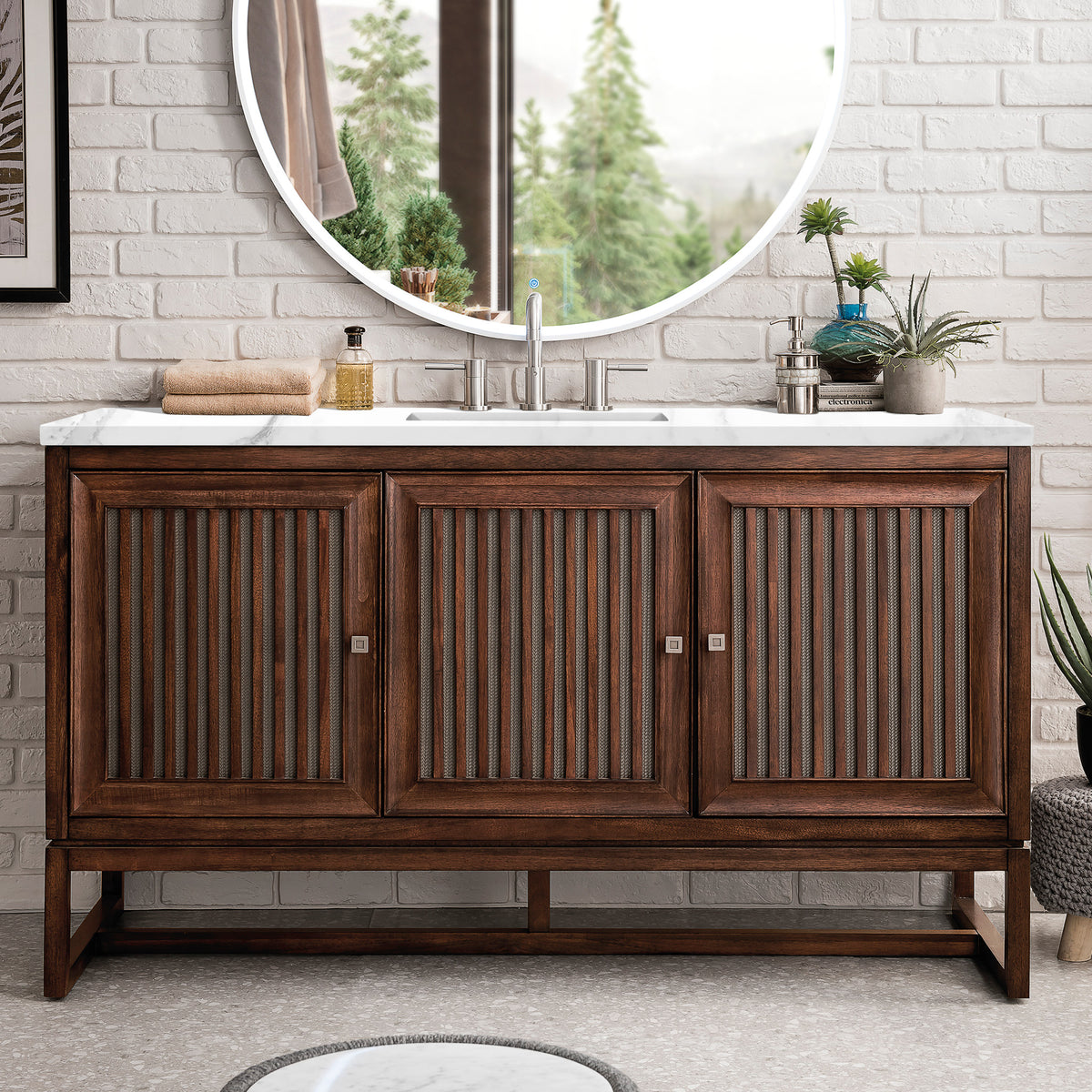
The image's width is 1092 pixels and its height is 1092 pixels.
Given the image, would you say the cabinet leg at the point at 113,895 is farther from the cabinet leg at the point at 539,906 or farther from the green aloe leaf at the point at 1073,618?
the green aloe leaf at the point at 1073,618

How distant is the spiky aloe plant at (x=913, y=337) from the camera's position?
7.36 feet

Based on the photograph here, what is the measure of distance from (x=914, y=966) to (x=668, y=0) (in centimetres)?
186

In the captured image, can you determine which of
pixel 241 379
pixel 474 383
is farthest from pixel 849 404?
pixel 241 379

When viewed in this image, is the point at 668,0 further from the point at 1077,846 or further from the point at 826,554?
the point at 1077,846

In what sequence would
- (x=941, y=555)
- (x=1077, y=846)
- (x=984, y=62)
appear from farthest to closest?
(x=984, y=62) < (x=1077, y=846) < (x=941, y=555)

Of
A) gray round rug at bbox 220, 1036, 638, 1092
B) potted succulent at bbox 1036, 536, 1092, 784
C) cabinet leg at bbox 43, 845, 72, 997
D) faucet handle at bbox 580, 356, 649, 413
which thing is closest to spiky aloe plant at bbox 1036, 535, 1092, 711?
potted succulent at bbox 1036, 536, 1092, 784

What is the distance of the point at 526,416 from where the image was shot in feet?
7.39

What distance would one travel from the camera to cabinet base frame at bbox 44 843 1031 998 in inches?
79.7

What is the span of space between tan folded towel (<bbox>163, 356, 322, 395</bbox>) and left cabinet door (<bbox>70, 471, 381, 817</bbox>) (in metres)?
0.25

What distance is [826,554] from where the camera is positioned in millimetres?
2004

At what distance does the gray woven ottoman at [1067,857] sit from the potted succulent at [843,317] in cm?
82

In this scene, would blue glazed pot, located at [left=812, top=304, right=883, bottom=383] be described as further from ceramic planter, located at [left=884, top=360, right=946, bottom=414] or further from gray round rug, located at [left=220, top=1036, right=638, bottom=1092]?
gray round rug, located at [left=220, top=1036, right=638, bottom=1092]

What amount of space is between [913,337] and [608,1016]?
128cm

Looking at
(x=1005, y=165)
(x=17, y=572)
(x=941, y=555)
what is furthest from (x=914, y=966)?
(x=17, y=572)
